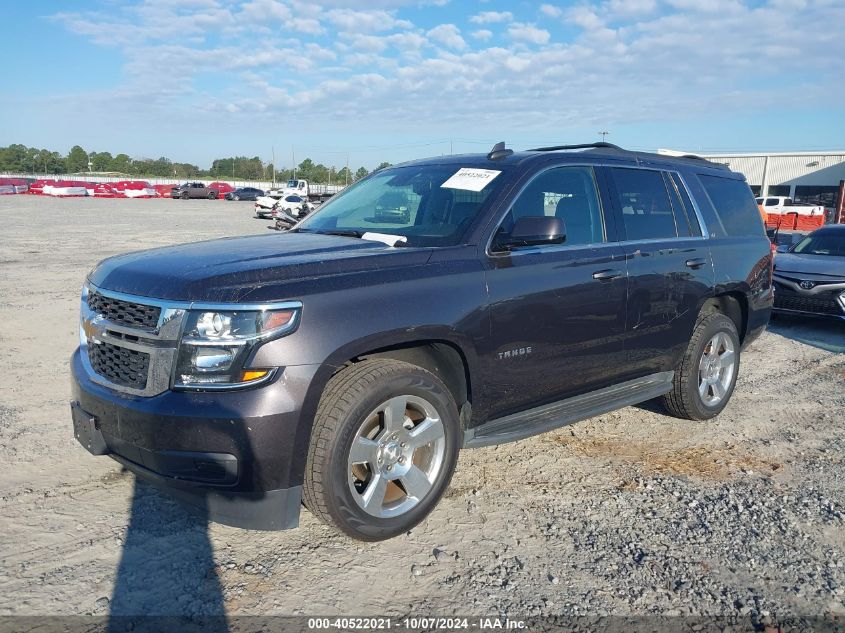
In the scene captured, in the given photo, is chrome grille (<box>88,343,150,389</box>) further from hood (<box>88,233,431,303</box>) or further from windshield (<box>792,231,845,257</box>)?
windshield (<box>792,231,845,257</box>)

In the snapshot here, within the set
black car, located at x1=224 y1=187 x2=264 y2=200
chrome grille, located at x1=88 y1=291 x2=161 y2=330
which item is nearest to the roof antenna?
chrome grille, located at x1=88 y1=291 x2=161 y2=330

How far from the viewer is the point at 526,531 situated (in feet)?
11.7

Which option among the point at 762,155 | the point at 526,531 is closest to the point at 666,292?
the point at 526,531

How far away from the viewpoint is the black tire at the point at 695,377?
514 cm

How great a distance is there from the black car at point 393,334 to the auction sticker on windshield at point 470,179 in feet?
0.05

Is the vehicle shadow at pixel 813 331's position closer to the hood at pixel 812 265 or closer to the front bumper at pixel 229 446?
the hood at pixel 812 265

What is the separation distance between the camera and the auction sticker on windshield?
13.4ft

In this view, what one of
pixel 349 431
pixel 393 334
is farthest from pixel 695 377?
pixel 349 431

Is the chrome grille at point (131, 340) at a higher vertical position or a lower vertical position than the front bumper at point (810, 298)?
higher

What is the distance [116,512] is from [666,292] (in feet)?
12.3

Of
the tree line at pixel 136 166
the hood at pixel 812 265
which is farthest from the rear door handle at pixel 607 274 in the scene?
the tree line at pixel 136 166

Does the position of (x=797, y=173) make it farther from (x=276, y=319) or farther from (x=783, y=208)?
(x=276, y=319)

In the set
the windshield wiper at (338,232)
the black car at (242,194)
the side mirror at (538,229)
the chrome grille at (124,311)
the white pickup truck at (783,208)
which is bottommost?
the chrome grille at (124,311)

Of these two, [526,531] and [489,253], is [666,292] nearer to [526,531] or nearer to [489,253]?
[489,253]
